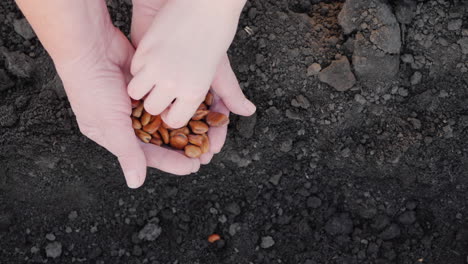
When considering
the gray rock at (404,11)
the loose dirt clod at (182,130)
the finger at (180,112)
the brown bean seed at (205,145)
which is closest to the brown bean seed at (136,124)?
the loose dirt clod at (182,130)

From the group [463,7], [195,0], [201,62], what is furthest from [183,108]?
[463,7]

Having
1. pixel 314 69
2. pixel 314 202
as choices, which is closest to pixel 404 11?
pixel 314 69

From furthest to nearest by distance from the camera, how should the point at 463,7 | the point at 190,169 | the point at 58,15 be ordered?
the point at 463,7
the point at 190,169
the point at 58,15

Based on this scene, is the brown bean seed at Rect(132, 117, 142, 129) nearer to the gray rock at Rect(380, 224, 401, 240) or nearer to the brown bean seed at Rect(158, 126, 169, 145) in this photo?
the brown bean seed at Rect(158, 126, 169, 145)

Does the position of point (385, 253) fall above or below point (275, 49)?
below

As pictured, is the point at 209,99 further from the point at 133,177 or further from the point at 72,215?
the point at 72,215

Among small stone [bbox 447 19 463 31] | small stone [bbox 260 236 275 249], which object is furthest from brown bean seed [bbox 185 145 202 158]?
small stone [bbox 447 19 463 31]

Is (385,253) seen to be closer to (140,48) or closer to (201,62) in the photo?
(201,62)
